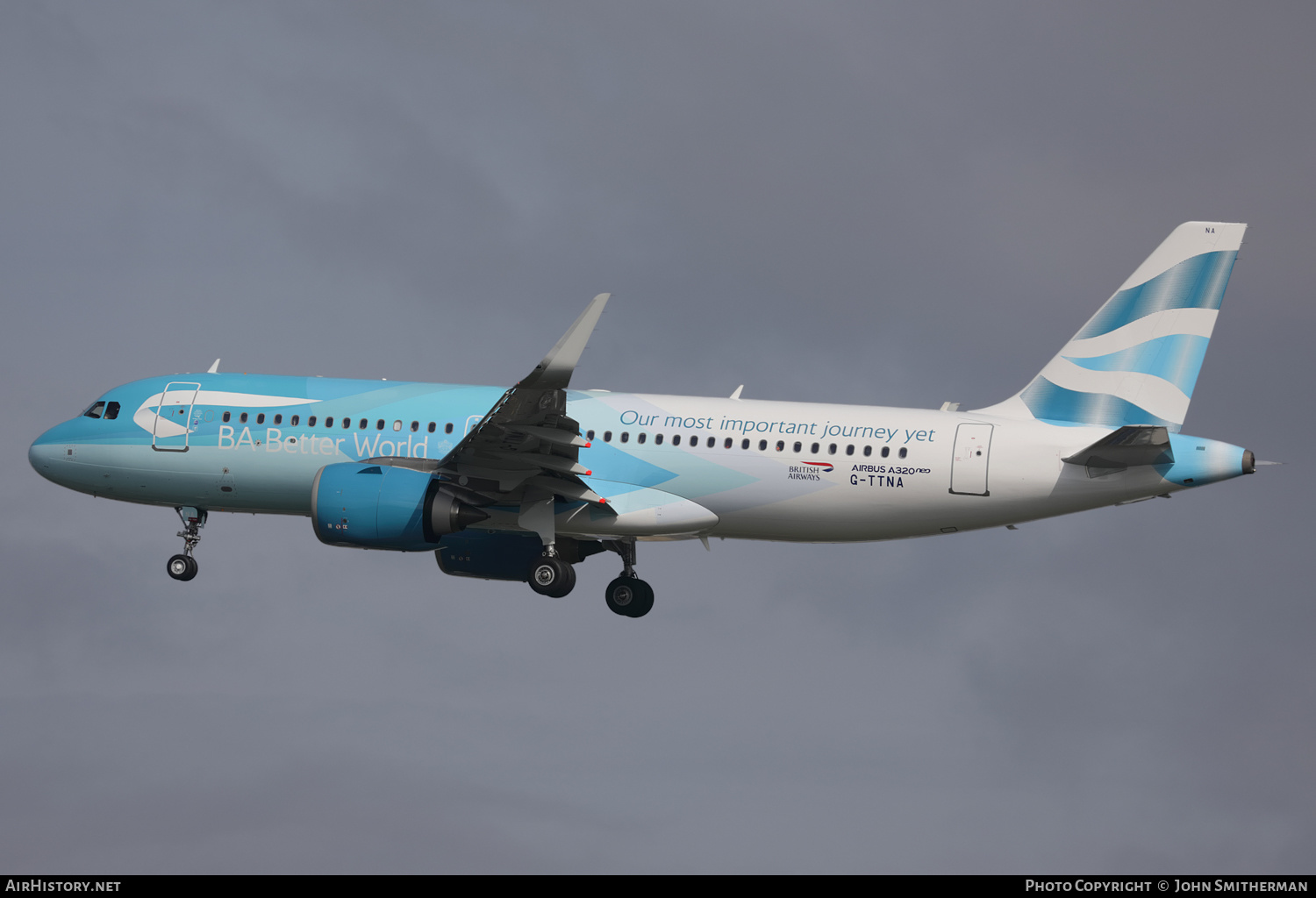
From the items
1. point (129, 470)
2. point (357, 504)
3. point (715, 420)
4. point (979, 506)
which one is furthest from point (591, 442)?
point (129, 470)

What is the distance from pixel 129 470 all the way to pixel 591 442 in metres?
13.0

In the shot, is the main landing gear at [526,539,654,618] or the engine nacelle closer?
the engine nacelle

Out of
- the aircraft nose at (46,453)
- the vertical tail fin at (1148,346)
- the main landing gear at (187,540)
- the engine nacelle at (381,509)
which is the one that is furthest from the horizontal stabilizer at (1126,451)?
the aircraft nose at (46,453)

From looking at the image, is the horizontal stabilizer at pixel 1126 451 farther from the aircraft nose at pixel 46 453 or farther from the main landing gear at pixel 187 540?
the aircraft nose at pixel 46 453

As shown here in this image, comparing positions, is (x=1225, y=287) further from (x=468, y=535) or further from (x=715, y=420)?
(x=468, y=535)

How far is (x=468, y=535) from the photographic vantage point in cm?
4212

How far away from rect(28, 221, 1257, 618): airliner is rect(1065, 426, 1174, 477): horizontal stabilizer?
0.15ft

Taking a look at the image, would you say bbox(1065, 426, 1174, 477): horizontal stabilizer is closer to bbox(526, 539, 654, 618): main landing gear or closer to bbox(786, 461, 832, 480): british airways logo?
bbox(786, 461, 832, 480): british airways logo

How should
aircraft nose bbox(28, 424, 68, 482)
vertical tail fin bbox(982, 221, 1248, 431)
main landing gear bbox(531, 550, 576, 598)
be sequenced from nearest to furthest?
vertical tail fin bbox(982, 221, 1248, 431), main landing gear bbox(531, 550, 576, 598), aircraft nose bbox(28, 424, 68, 482)

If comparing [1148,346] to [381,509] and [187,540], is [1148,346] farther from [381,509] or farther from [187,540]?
[187,540]

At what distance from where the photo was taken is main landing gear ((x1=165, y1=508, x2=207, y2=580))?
41.3 m

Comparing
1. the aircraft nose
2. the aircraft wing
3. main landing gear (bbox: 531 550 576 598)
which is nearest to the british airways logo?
the aircraft wing

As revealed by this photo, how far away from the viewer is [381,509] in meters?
36.6

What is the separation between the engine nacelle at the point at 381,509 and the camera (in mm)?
36625
